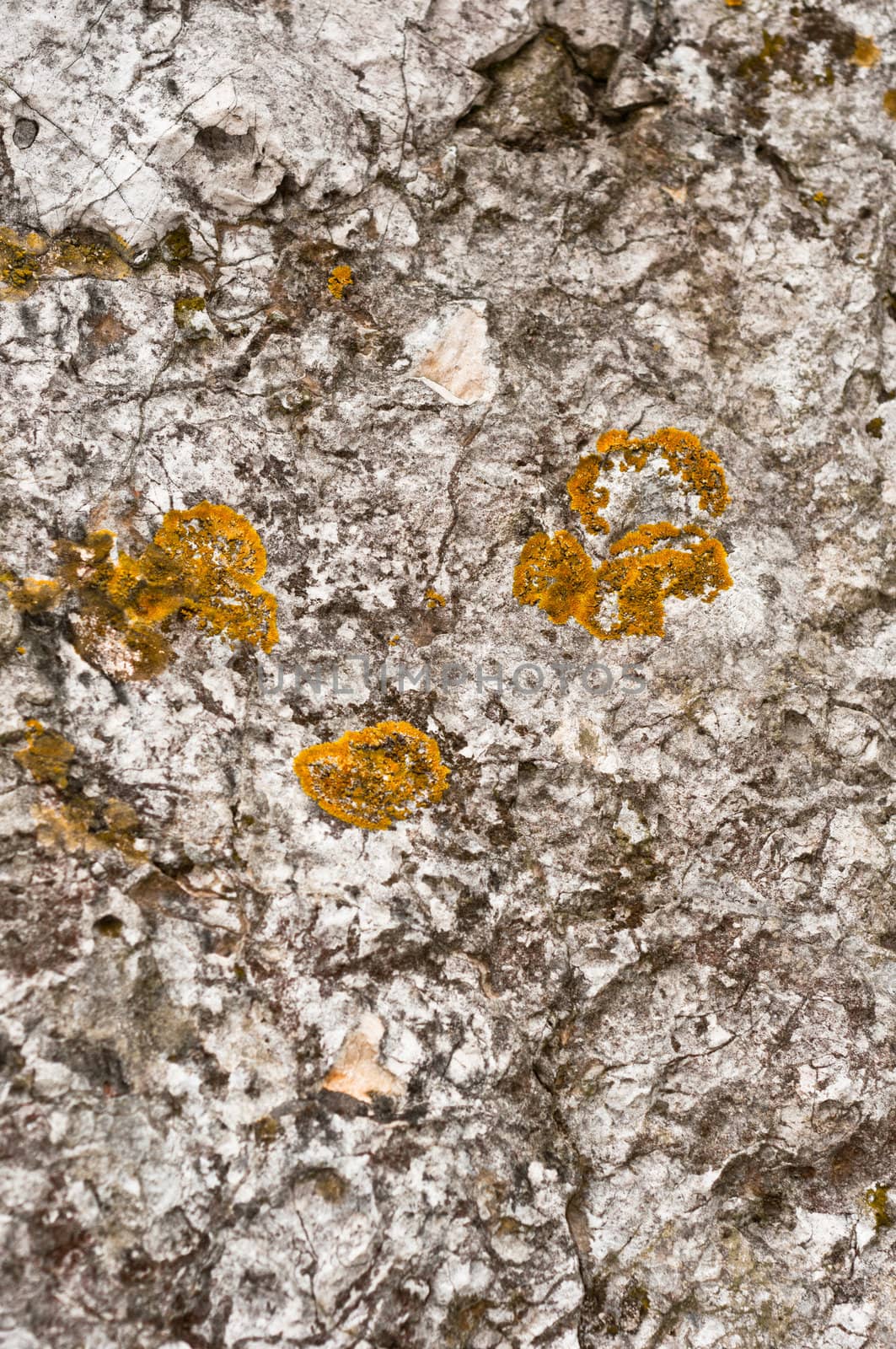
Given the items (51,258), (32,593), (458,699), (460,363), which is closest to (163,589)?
(32,593)

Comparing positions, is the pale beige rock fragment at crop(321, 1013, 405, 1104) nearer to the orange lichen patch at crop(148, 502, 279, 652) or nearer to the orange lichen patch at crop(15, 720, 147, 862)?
the orange lichen patch at crop(15, 720, 147, 862)

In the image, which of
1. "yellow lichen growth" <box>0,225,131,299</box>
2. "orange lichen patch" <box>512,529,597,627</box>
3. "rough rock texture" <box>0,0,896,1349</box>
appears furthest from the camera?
"orange lichen patch" <box>512,529,597,627</box>

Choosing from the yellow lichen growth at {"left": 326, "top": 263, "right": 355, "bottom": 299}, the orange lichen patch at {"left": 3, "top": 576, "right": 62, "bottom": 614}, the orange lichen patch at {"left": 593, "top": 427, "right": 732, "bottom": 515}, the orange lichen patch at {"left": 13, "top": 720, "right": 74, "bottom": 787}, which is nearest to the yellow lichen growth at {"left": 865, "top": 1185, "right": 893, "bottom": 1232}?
the orange lichen patch at {"left": 593, "top": 427, "right": 732, "bottom": 515}

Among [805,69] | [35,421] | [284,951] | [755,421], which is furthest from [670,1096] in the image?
[805,69]

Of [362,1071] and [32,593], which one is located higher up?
[32,593]

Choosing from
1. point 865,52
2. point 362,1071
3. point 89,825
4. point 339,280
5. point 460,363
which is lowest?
point 362,1071

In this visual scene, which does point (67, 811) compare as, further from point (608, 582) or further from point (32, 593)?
point (608, 582)

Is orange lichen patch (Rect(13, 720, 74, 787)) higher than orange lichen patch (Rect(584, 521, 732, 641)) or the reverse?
the reverse

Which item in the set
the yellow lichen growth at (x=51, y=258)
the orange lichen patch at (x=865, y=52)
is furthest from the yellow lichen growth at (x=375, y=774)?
the orange lichen patch at (x=865, y=52)
